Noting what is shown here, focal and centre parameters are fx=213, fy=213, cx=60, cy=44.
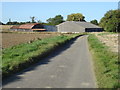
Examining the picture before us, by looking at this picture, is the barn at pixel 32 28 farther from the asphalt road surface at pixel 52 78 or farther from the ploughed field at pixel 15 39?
the asphalt road surface at pixel 52 78

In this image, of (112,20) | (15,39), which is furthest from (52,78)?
(112,20)

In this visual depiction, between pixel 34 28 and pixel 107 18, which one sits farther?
pixel 34 28

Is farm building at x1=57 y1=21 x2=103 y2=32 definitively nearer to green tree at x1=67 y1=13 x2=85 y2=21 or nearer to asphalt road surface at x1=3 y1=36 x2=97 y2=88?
green tree at x1=67 y1=13 x2=85 y2=21

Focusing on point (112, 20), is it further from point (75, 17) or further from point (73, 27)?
point (75, 17)

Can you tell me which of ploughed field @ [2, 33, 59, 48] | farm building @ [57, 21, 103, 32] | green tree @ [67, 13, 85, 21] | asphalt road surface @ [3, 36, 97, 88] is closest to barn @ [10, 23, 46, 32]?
farm building @ [57, 21, 103, 32]

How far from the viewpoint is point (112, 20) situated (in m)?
69.6

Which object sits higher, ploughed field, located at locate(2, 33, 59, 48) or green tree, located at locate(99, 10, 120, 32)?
green tree, located at locate(99, 10, 120, 32)

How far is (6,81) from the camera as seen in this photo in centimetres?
812

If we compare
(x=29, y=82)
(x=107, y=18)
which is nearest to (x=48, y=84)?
(x=29, y=82)

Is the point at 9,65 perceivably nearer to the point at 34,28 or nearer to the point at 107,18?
the point at 107,18

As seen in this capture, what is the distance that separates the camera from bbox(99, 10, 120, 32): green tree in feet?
227

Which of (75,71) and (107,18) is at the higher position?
(107,18)

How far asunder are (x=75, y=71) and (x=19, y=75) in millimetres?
2692

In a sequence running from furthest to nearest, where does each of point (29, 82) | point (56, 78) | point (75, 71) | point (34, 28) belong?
point (34, 28) < point (75, 71) < point (56, 78) < point (29, 82)
